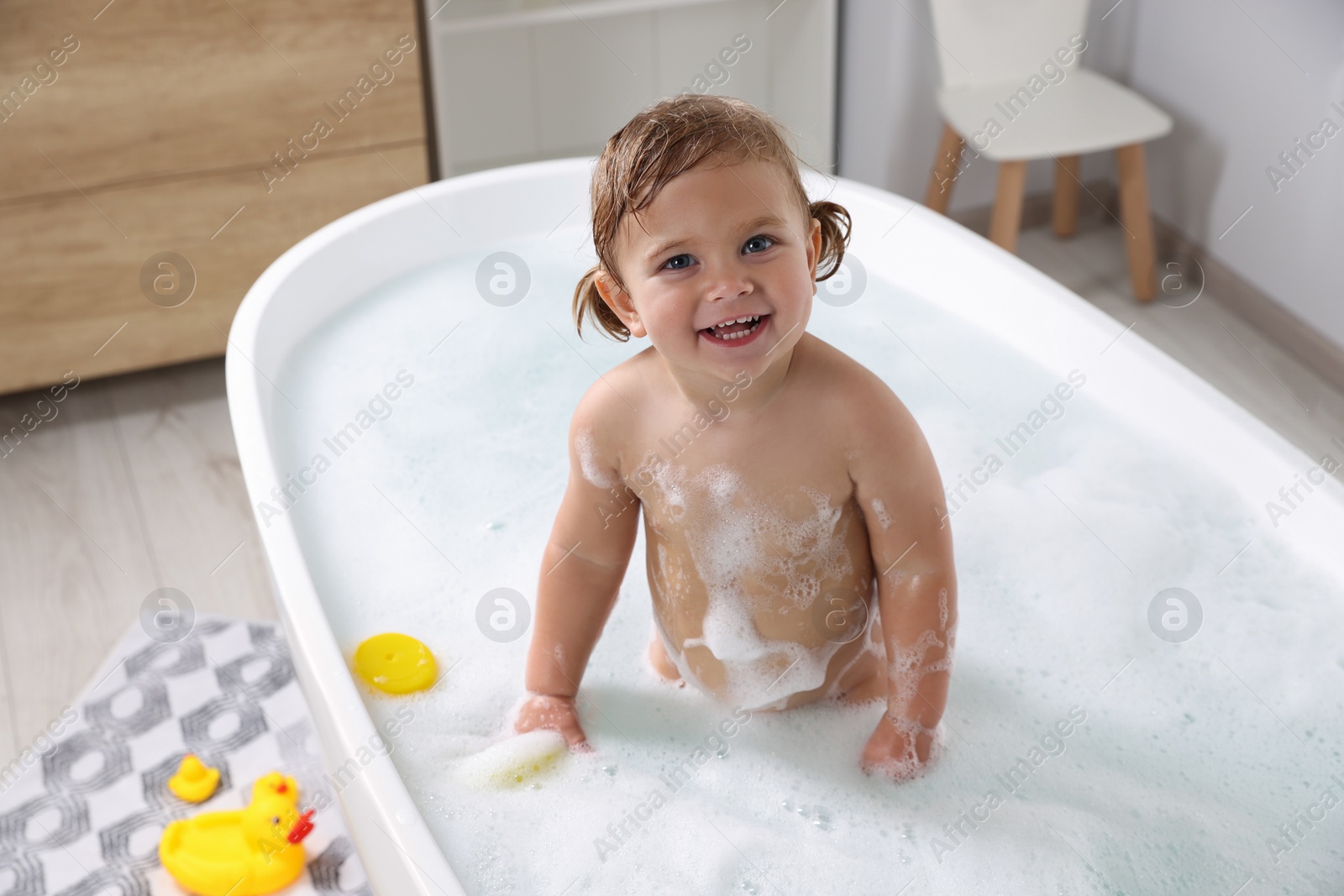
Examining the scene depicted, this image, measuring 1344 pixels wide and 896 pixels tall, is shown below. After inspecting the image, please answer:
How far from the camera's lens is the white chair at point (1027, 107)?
2.26 m

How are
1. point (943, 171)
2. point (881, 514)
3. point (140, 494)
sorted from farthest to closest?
point (943, 171), point (140, 494), point (881, 514)

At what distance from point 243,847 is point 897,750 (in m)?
0.75

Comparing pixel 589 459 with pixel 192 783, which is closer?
pixel 589 459

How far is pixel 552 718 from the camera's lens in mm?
1130

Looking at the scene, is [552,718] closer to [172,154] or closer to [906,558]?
[906,558]

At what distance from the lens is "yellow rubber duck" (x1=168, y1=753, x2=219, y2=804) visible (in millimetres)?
1476

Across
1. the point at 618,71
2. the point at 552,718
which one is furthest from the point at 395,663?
the point at 618,71

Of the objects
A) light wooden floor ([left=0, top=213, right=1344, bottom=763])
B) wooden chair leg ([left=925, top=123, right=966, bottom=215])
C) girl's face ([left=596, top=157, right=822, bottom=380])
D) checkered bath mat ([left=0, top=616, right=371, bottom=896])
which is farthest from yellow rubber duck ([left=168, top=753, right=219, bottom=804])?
wooden chair leg ([left=925, top=123, right=966, bottom=215])

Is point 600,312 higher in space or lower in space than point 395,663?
higher

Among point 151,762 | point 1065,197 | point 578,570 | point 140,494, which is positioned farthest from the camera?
point 1065,197

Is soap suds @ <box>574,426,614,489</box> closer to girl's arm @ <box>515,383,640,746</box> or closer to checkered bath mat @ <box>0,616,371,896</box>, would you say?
girl's arm @ <box>515,383,640,746</box>

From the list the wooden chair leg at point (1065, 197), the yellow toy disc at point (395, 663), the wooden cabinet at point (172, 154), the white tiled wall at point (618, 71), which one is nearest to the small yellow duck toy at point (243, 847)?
the yellow toy disc at point (395, 663)

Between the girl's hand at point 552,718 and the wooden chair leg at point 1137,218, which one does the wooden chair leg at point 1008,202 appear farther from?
the girl's hand at point 552,718

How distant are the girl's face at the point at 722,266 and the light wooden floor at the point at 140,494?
3.57 ft
